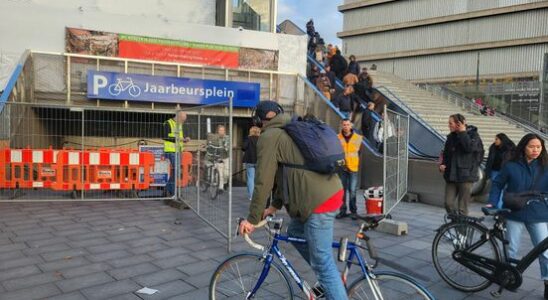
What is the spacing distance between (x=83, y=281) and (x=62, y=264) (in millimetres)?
706

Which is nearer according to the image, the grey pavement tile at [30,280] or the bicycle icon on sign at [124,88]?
the grey pavement tile at [30,280]

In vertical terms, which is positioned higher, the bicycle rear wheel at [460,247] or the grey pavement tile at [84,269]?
the bicycle rear wheel at [460,247]

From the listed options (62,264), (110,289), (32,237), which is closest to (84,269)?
(62,264)

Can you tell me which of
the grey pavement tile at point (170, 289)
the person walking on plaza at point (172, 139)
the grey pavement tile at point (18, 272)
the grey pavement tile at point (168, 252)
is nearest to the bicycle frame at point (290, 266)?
the grey pavement tile at point (170, 289)

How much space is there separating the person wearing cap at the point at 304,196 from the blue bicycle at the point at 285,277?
0.13m

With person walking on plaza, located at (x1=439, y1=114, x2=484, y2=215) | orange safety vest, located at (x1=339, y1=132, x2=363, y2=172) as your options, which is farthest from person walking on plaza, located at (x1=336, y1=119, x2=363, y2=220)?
person walking on plaza, located at (x1=439, y1=114, x2=484, y2=215)

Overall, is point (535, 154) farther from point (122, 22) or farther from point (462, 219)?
point (122, 22)

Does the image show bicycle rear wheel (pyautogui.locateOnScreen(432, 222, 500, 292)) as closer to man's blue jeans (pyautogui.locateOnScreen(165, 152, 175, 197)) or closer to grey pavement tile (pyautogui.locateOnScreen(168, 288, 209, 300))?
grey pavement tile (pyautogui.locateOnScreen(168, 288, 209, 300))

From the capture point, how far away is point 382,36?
49.9 metres

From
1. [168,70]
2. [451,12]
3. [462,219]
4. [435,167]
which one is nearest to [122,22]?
[168,70]

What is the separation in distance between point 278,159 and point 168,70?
11.9m

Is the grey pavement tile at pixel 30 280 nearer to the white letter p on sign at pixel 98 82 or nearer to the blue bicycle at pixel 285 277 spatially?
the blue bicycle at pixel 285 277

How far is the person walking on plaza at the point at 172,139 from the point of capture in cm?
840

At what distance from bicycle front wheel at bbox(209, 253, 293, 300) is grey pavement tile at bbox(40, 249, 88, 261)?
2662 millimetres
